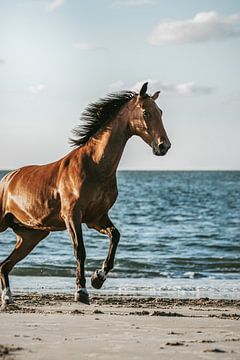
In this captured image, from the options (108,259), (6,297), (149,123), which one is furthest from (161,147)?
(6,297)

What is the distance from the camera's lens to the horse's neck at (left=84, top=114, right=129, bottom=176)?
1050cm

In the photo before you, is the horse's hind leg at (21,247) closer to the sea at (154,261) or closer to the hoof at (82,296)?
the hoof at (82,296)

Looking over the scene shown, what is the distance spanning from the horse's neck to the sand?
1624 mm

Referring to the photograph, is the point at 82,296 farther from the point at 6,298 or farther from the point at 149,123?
the point at 149,123

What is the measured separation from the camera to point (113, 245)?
10625 mm

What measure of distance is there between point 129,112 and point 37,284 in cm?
554

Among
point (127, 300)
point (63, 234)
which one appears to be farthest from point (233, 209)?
point (127, 300)

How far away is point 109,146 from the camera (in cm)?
1059

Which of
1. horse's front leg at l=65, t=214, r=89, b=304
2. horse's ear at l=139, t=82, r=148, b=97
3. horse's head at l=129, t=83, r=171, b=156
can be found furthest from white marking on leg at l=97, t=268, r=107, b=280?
horse's ear at l=139, t=82, r=148, b=97

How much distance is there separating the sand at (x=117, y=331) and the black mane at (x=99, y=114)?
199 cm

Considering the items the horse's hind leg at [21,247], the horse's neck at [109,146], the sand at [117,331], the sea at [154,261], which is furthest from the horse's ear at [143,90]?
the sea at [154,261]

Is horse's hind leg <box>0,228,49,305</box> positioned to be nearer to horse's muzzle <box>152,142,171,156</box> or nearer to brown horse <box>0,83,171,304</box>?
brown horse <box>0,83,171,304</box>

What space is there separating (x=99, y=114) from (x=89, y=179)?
90cm

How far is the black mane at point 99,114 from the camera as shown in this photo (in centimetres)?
1081
